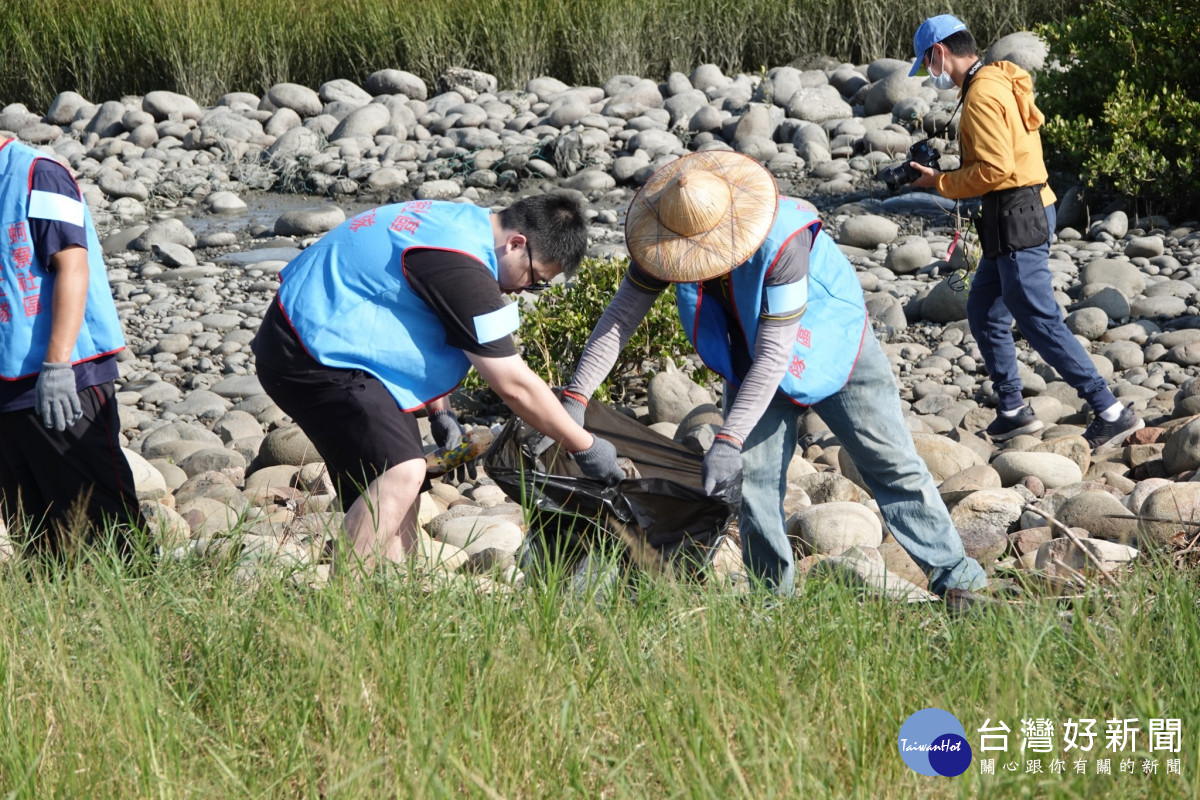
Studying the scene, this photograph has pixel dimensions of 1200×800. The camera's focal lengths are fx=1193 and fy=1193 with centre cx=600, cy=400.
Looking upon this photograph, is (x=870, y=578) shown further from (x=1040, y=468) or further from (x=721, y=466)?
(x=1040, y=468)

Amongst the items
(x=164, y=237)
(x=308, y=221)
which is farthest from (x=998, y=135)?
(x=164, y=237)

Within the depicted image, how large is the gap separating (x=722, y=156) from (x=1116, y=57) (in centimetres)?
620

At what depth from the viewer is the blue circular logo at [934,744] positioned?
2105 mm

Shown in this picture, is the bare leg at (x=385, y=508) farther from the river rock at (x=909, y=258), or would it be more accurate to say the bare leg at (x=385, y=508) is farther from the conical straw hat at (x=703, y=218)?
the river rock at (x=909, y=258)

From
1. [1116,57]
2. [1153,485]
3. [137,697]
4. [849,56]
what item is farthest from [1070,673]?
[849,56]

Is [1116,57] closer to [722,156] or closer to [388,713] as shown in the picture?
[722,156]

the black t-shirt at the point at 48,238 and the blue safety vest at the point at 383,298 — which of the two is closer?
the blue safety vest at the point at 383,298

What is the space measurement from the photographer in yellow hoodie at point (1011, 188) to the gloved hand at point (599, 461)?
265 cm

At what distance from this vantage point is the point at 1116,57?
8211 mm

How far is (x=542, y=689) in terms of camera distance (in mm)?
2301

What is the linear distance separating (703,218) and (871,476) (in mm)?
963

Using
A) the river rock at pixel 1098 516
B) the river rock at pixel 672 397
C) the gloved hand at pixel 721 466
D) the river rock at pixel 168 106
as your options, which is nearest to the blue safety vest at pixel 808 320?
the gloved hand at pixel 721 466

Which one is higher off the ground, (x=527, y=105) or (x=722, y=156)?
(x=722, y=156)

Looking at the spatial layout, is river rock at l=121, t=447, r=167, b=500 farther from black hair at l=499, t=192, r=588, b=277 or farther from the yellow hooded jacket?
the yellow hooded jacket
